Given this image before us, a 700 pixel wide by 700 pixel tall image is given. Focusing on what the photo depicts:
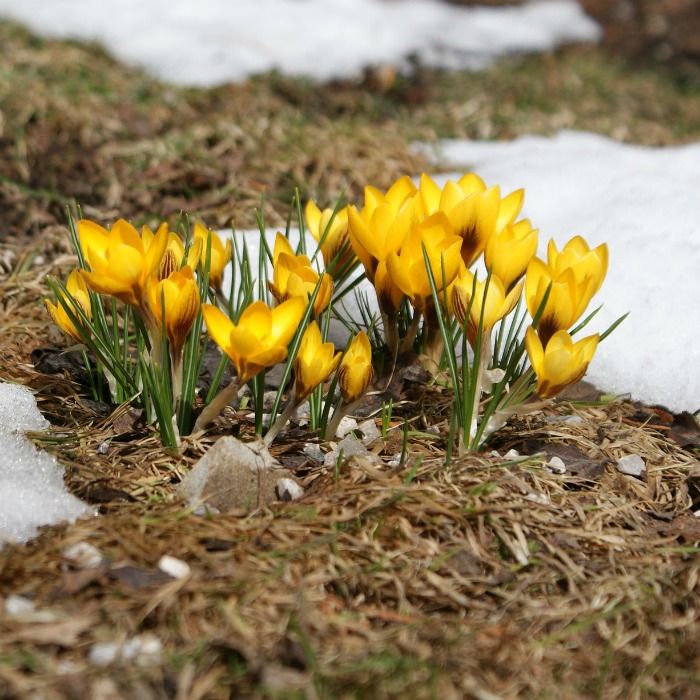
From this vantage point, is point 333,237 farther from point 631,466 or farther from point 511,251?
point 631,466

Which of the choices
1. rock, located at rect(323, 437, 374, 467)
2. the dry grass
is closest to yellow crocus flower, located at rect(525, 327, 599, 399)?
the dry grass

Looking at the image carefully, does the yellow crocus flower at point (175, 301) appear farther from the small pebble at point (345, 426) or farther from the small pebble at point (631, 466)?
the small pebble at point (631, 466)

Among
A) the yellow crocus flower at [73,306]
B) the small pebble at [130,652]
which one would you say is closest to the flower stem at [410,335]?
the yellow crocus flower at [73,306]

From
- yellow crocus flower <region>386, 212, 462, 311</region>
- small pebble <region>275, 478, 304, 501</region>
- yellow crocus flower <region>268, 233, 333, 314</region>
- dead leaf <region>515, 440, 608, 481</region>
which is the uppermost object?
yellow crocus flower <region>386, 212, 462, 311</region>

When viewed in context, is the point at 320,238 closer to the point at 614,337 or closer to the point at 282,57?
the point at 614,337

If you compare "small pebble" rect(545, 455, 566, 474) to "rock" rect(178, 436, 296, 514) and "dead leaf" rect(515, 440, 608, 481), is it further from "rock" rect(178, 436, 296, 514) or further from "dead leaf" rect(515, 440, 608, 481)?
"rock" rect(178, 436, 296, 514)

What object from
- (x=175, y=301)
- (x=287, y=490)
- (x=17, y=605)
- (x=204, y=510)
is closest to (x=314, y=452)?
(x=287, y=490)

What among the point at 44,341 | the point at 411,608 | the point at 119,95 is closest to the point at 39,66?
the point at 119,95
